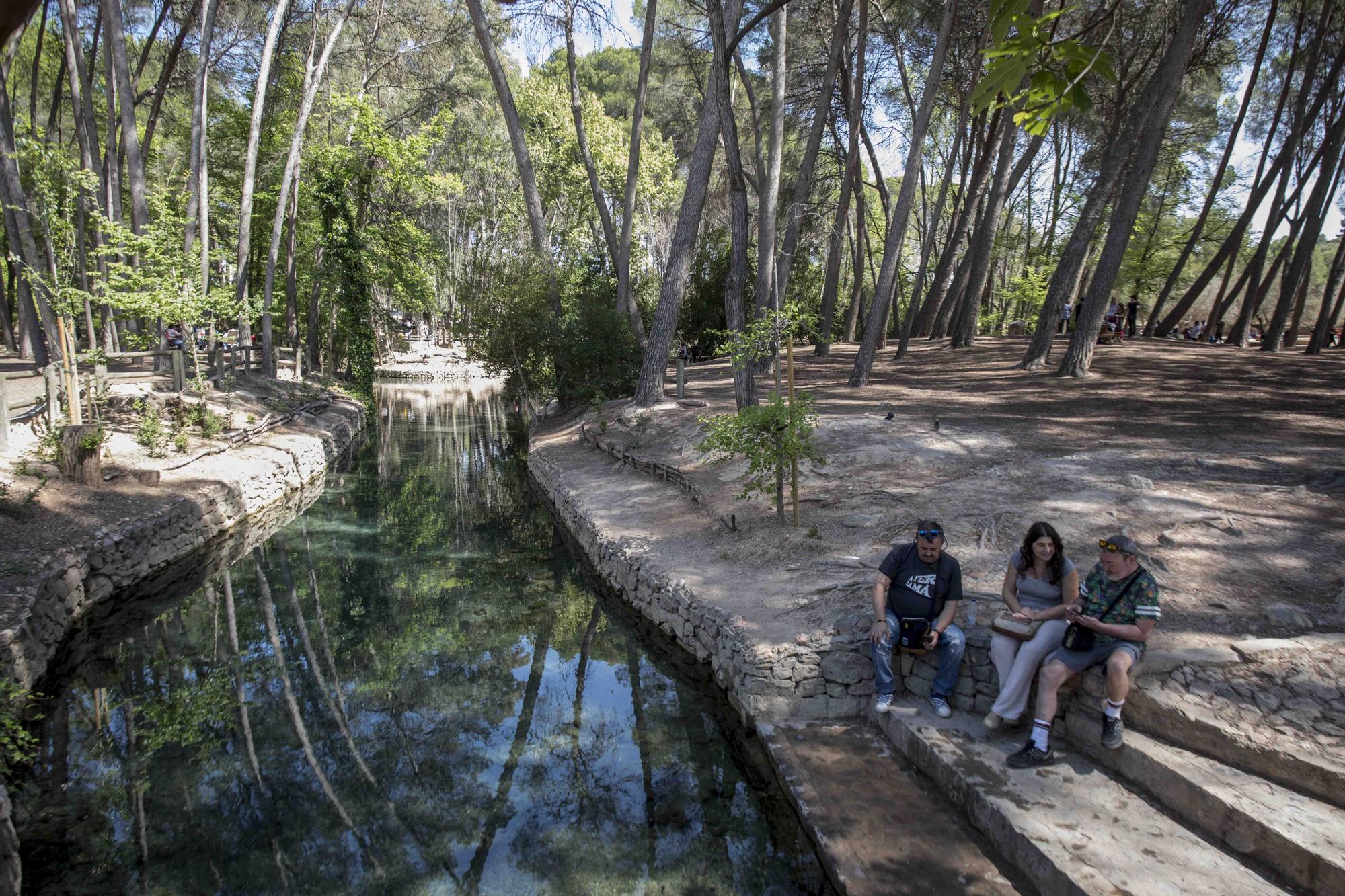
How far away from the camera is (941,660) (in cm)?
539

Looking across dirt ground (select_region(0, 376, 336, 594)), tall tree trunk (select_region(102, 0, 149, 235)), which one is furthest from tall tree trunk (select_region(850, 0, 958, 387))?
tall tree trunk (select_region(102, 0, 149, 235))

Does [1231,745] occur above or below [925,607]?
below

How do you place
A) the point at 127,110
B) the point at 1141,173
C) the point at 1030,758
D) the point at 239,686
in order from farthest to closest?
the point at 127,110, the point at 1141,173, the point at 239,686, the point at 1030,758

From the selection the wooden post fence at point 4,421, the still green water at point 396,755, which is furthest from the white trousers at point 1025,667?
the wooden post fence at point 4,421

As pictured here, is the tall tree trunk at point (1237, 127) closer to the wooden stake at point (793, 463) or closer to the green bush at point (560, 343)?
the green bush at point (560, 343)

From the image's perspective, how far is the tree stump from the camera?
9.84m

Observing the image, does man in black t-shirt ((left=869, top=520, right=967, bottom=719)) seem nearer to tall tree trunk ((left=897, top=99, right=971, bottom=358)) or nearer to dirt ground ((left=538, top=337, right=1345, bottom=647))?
dirt ground ((left=538, top=337, right=1345, bottom=647))

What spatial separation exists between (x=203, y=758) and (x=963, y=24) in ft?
66.6

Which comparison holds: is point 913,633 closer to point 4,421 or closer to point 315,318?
point 4,421

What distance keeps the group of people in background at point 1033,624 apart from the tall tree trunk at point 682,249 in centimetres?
940

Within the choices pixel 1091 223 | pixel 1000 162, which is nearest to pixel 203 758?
pixel 1091 223

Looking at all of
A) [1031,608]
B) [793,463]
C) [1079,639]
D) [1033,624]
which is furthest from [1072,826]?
[793,463]

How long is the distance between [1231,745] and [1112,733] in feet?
1.85

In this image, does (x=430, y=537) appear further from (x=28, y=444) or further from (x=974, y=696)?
(x=974, y=696)
